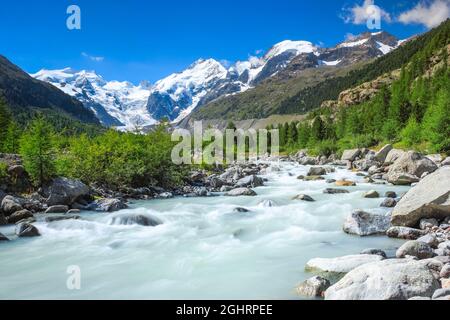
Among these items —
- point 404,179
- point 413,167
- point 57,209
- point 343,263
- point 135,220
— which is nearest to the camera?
point 343,263

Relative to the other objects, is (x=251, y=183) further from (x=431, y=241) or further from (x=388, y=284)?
(x=388, y=284)

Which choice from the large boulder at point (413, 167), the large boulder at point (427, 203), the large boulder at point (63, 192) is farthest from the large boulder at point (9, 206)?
the large boulder at point (413, 167)

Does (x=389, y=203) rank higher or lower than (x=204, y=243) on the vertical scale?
higher

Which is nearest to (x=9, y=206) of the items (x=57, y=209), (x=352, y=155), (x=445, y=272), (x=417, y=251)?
(x=57, y=209)

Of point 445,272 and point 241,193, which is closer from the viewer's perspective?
point 445,272

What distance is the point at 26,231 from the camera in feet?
62.1

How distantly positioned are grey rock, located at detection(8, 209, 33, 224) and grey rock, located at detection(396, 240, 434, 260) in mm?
18239

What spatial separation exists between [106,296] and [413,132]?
219 feet

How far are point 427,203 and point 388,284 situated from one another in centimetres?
895

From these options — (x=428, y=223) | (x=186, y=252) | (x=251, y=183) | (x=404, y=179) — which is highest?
(x=404, y=179)

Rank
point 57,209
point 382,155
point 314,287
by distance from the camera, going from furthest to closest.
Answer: point 382,155 < point 57,209 < point 314,287

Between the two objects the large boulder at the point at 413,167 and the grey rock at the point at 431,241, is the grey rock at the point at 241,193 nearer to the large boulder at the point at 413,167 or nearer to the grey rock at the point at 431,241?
the large boulder at the point at 413,167

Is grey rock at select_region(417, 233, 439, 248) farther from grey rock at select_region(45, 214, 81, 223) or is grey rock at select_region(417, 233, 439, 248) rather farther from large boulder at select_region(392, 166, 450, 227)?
grey rock at select_region(45, 214, 81, 223)
